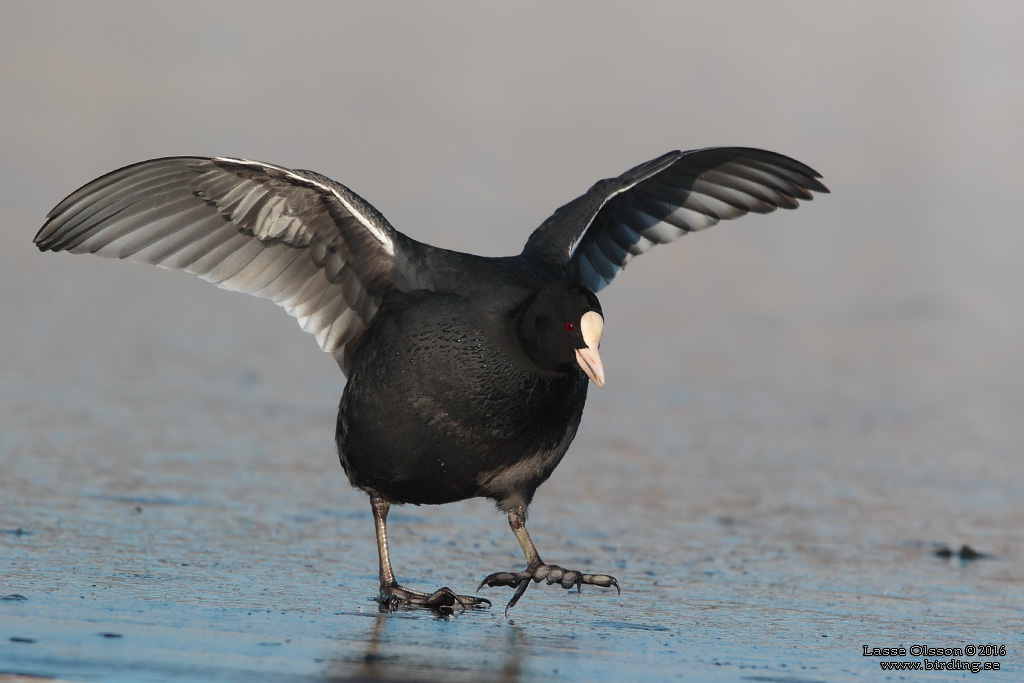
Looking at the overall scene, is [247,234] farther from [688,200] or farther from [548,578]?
[688,200]

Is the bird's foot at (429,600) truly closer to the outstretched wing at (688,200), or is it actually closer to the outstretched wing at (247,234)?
the outstretched wing at (247,234)

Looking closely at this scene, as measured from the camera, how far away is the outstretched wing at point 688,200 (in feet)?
23.4

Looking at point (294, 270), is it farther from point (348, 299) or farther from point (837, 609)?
point (837, 609)

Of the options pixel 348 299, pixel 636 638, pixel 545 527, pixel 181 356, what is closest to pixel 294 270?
pixel 348 299

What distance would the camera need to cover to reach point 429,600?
17.6 feet

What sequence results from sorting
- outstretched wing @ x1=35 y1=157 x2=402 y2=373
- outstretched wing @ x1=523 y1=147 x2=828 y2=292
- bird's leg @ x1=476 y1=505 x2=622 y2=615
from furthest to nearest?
outstretched wing @ x1=523 y1=147 x2=828 y2=292, outstretched wing @ x1=35 y1=157 x2=402 y2=373, bird's leg @ x1=476 y1=505 x2=622 y2=615

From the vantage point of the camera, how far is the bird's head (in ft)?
17.3

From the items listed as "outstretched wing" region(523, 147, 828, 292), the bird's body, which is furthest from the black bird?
"outstretched wing" region(523, 147, 828, 292)

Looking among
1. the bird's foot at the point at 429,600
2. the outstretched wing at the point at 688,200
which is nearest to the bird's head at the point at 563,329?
the bird's foot at the point at 429,600

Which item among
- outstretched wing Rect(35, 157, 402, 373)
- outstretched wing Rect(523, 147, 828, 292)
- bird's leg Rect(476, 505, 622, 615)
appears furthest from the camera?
outstretched wing Rect(523, 147, 828, 292)

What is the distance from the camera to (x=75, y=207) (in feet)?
20.0

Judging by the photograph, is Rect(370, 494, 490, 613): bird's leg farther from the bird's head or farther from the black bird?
the bird's head

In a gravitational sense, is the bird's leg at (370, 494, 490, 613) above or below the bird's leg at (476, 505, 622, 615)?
below

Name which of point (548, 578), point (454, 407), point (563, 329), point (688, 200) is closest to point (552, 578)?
point (548, 578)
